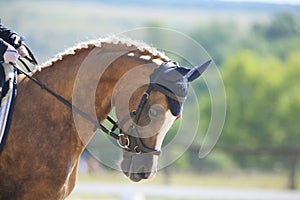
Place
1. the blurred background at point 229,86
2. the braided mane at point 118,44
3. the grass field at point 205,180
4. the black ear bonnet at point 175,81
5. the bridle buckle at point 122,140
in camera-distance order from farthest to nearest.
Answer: the grass field at point 205,180, the blurred background at point 229,86, the braided mane at point 118,44, the bridle buckle at point 122,140, the black ear bonnet at point 175,81

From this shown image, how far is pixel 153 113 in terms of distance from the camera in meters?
5.55

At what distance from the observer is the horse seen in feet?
18.3

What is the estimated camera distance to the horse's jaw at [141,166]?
560 centimetres

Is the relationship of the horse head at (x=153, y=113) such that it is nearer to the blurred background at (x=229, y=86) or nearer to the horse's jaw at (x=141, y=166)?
the horse's jaw at (x=141, y=166)

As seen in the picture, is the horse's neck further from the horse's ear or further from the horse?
the horse's ear

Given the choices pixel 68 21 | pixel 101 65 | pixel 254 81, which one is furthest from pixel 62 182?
pixel 68 21

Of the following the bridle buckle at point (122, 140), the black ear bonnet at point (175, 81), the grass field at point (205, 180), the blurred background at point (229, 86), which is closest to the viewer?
the black ear bonnet at point (175, 81)

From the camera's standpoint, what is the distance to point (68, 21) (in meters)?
113

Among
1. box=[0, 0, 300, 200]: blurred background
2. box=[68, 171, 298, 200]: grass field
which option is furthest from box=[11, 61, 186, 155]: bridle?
box=[68, 171, 298, 200]: grass field

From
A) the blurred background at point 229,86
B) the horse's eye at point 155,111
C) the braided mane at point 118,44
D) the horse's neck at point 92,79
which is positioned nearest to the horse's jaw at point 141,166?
the horse's eye at point 155,111

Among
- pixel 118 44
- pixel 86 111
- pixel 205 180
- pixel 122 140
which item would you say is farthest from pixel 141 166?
pixel 205 180

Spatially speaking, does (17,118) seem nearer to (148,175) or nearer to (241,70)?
(148,175)

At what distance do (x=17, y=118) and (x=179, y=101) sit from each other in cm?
121

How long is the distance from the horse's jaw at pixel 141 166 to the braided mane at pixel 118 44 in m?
0.76
